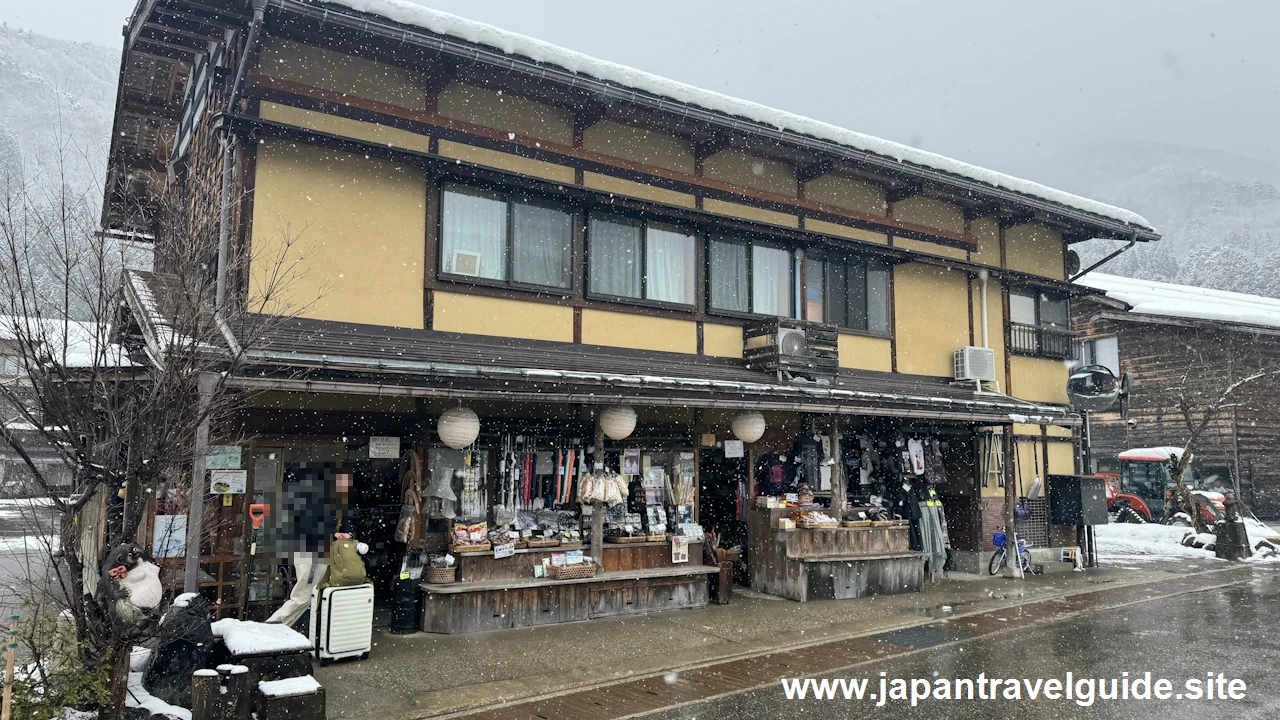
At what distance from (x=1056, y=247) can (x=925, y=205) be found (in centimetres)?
455

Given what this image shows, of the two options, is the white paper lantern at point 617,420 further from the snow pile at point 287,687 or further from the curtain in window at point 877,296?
the curtain in window at point 877,296

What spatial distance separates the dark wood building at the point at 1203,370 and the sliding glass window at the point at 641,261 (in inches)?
690

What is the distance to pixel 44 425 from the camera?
6.11m

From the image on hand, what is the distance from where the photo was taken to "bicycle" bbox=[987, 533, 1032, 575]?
52.9 feet

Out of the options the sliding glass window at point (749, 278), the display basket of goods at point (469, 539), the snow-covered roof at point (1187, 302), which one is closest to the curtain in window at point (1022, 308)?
the snow-covered roof at point (1187, 302)

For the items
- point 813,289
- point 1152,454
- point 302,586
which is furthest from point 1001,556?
point 1152,454

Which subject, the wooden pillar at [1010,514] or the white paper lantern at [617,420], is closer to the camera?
the white paper lantern at [617,420]

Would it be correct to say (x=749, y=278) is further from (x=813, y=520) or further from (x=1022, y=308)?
(x=1022, y=308)

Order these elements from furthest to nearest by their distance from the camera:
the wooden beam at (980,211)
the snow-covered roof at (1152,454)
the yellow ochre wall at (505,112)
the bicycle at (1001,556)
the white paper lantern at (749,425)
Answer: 1. the snow-covered roof at (1152,454)
2. the wooden beam at (980,211)
3. the bicycle at (1001,556)
4. the white paper lantern at (749,425)
5. the yellow ochre wall at (505,112)

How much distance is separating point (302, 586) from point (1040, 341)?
16.0 m

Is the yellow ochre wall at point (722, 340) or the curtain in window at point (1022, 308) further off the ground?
the curtain in window at point (1022, 308)

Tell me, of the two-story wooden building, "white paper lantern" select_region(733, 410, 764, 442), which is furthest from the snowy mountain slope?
"white paper lantern" select_region(733, 410, 764, 442)

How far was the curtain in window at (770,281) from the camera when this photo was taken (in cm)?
1401

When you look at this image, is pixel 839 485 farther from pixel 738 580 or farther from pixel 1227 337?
pixel 1227 337
